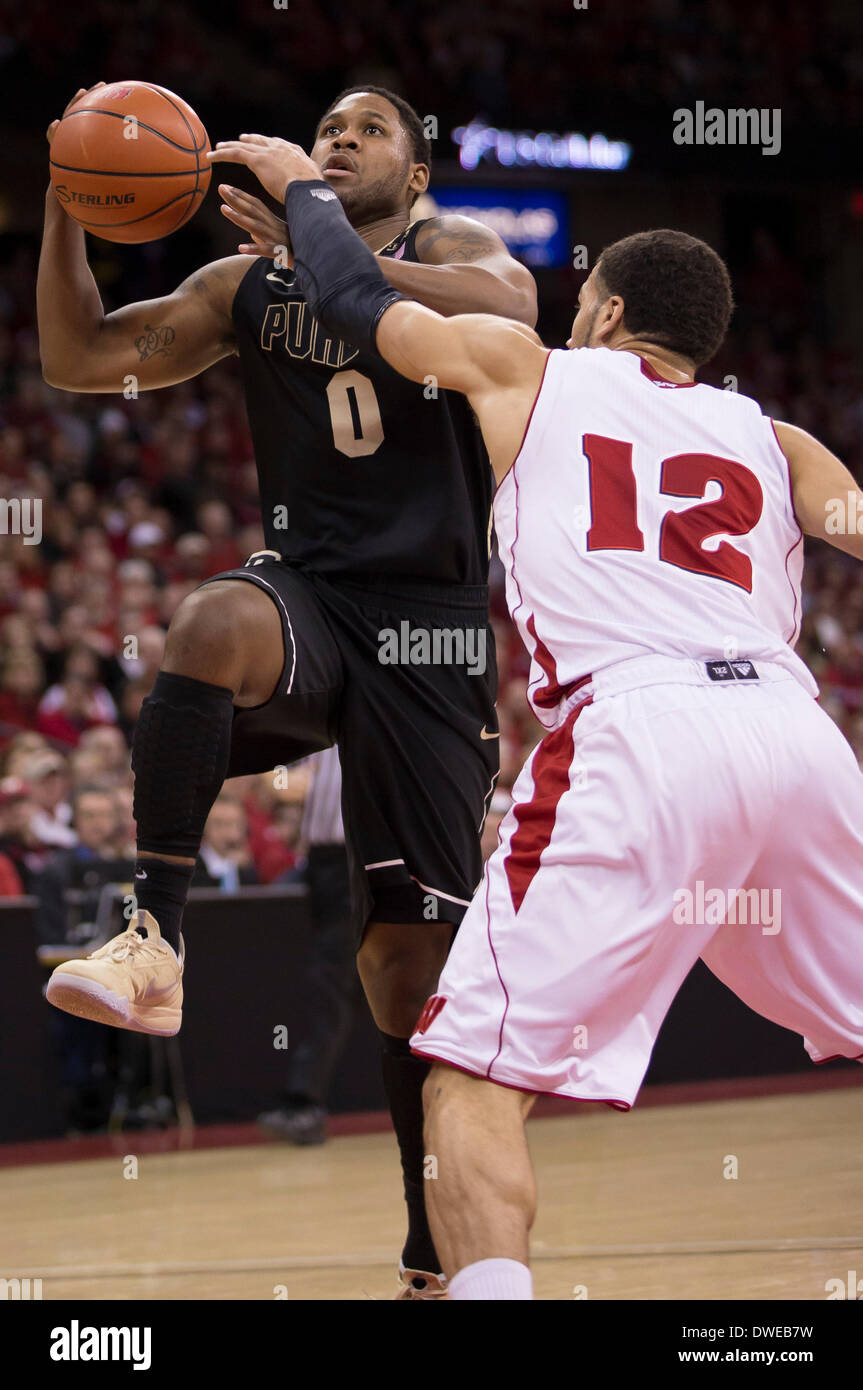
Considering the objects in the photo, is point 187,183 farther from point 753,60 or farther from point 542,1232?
point 753,60

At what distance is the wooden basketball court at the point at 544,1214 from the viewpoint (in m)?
4.43

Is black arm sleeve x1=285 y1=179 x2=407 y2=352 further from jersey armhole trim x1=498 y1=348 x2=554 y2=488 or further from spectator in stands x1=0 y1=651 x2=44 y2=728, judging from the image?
spectator in stands x1=0 y1=651 x2=44 y2=728

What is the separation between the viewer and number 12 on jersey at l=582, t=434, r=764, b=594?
3.03 m

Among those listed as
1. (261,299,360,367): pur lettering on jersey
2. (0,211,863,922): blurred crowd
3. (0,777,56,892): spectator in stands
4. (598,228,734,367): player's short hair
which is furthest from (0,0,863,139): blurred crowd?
(598,228,734,367): player's short hair

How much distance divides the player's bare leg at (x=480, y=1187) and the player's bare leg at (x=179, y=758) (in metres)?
0.94

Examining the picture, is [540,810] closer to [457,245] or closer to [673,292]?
[673,292]

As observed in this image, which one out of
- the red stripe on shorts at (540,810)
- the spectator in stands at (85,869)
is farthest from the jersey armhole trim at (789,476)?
the spectator in stands at (85,869)

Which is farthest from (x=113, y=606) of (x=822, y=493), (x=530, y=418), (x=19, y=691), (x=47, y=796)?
(x=822, y=493)

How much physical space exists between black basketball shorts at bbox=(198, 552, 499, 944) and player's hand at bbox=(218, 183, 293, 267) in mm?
710

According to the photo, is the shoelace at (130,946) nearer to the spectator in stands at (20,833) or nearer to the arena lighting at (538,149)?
the spectator in stands at (20,833)

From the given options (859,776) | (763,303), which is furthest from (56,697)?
(763,303)

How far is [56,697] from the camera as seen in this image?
10.3 meters

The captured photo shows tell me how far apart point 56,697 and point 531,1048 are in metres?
7.96

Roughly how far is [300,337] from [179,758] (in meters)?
1.11
